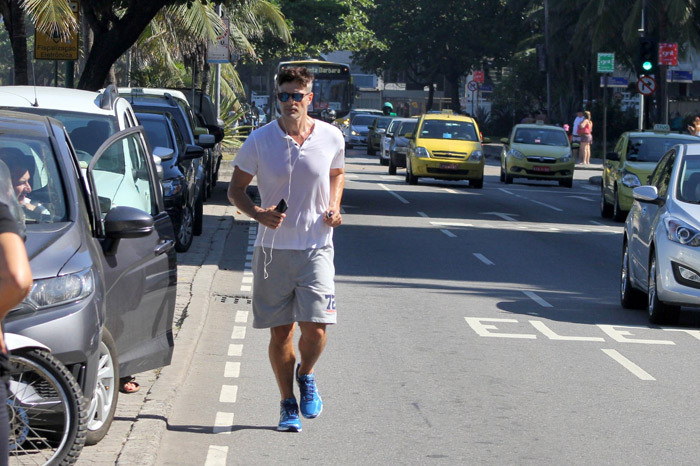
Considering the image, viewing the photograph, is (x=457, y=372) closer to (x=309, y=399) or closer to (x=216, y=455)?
(x=309, y=399)

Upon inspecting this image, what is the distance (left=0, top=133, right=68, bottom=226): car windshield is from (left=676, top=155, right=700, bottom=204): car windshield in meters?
6.76

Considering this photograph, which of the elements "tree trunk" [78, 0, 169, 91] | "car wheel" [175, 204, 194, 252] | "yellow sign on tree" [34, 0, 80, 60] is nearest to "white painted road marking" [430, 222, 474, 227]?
"tree trunk" [78, 0, 169, 91]

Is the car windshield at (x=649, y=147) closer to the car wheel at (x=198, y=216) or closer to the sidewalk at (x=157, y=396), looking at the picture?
the car wheel at (x=198, y=216)

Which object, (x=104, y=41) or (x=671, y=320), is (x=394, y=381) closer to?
(x=671, y=320)

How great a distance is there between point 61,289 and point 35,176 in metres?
1.03

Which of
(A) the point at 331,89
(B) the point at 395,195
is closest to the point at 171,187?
(B) the point at 395,195

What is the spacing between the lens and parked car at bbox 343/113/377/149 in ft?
191

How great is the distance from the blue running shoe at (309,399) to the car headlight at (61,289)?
1600 millimetres

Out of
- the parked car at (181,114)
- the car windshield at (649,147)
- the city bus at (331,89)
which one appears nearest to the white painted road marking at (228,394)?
the parked car at (181,114)

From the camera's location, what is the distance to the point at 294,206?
6766 millimetres

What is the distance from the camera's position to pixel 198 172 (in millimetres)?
18000

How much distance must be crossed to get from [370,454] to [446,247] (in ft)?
36.5

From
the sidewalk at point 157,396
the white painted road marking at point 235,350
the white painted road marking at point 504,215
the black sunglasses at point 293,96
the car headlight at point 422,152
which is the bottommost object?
the white painted road marking at point 504,215

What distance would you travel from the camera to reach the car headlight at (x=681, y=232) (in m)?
10.9
